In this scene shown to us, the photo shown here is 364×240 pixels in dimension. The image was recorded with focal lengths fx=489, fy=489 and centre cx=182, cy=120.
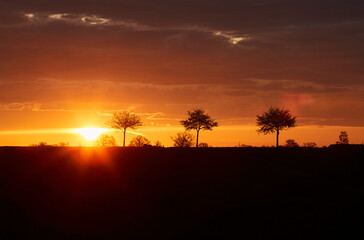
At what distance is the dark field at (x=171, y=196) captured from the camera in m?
37.7

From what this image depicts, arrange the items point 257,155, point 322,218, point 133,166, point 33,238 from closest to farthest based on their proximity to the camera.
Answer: point 33,238
point 322,218
point 133,166
point 257,155

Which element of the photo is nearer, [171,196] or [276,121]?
[171,196]

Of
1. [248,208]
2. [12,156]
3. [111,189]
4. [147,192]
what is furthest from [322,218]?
[12,156]

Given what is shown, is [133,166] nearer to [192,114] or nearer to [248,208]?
[248,208]

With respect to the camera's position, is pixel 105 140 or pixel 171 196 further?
pixel 105 140

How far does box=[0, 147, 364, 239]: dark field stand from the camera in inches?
1485

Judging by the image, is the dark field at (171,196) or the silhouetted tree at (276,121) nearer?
the dark field at (171,196)

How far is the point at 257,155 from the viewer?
195 ft

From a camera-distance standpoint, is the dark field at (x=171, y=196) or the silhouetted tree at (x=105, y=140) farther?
the silhouetted tree at (x=105, y=140)

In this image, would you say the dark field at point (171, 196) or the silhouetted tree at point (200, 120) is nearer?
the dark field at point (171, 196)

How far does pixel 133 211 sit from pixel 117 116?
67098mm

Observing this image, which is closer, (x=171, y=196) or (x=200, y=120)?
(x=171, y=196)

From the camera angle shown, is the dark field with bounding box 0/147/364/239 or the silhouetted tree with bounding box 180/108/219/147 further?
the silhouetted tree with bounding box 180/108/219/147

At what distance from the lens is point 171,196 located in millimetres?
42312
